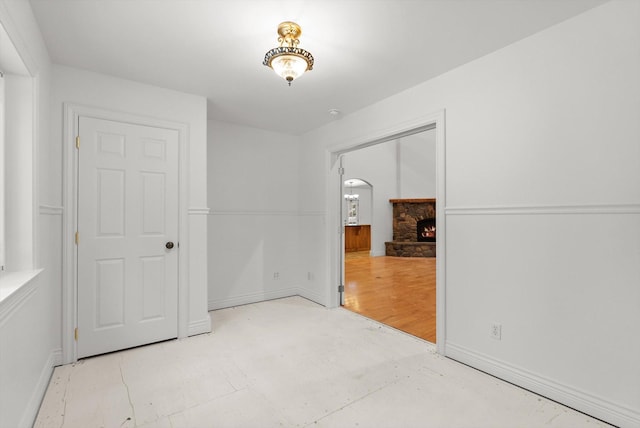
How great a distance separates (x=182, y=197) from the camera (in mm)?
3053

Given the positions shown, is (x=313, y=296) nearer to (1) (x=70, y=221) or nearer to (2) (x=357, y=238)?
(1) (x=70, y=221)

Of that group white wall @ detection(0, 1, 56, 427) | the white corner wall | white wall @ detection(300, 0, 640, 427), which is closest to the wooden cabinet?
the white corner wall

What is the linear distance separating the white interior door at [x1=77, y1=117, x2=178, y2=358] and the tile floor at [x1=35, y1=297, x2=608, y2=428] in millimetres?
248

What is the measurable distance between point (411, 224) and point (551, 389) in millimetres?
6952

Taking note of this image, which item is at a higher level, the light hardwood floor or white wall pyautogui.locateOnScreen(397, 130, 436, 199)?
white wall pyautogui.locateOnScreen(397, 130, 436, 199)

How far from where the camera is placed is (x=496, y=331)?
230 cm

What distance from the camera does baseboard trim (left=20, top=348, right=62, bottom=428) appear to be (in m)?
1.71

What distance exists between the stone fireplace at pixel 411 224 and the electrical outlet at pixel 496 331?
6332 mm

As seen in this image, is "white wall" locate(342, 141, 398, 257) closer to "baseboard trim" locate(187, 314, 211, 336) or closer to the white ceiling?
the white ceiling

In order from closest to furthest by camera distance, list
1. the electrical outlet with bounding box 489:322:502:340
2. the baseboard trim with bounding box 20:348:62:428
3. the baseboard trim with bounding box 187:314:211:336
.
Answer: the baseboard trim with bounding box 20:348:62:428 < the electrical outlet with bounding box 489:322:502:340 < the baseboard trim with bounding box 187:314:211:336

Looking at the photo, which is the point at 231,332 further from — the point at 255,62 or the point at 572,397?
the point at 572,397

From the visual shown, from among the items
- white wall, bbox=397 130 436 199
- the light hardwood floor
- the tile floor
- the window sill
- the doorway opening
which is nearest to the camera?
the window sill

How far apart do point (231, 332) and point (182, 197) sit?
1.46 metres

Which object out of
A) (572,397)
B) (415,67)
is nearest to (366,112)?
(415,67)
